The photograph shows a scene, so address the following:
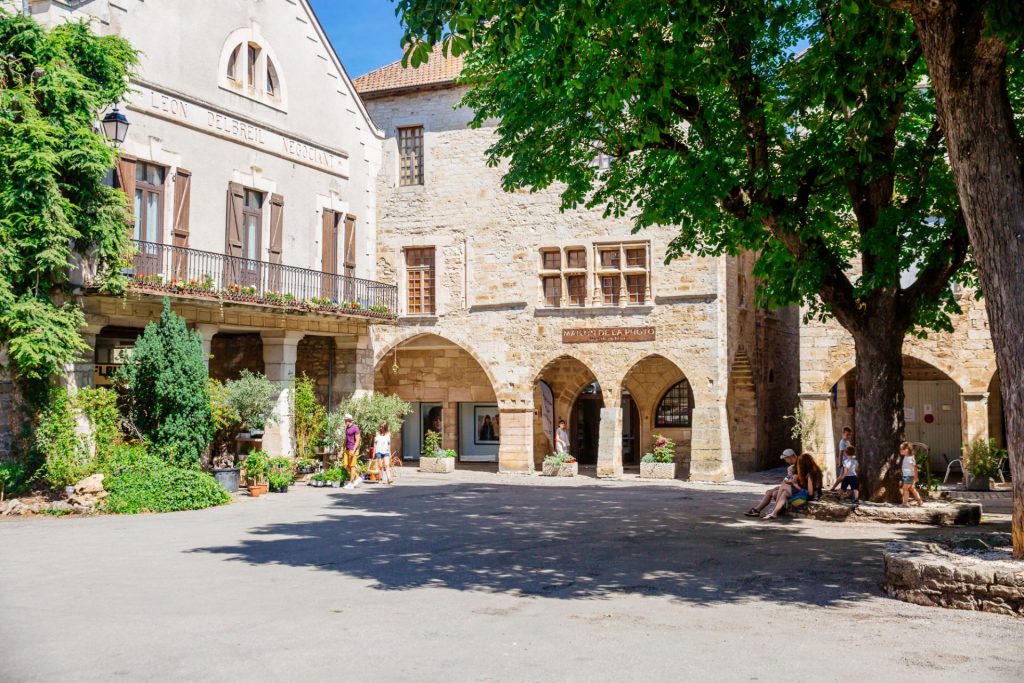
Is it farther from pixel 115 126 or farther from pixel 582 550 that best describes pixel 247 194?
pixel 582 550

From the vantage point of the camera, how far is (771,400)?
27.3m

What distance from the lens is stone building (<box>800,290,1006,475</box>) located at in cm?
2080

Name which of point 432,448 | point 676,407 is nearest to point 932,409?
point 676,407

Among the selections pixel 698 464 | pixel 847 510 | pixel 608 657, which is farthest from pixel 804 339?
pixel 608 657

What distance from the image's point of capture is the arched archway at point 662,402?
25.9 meters

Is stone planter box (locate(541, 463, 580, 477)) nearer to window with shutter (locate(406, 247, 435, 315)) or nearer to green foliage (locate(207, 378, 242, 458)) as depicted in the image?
window with shutter (locate(406, 247, 435, 315))

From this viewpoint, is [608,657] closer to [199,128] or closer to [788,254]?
[788,254]

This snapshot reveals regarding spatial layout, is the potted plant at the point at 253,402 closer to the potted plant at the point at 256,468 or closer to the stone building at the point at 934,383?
the potted plant at the point at 256,468

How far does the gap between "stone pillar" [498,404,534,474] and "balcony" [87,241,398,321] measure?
4069 millimetres

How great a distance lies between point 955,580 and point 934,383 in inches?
715

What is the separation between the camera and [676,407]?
2620cm

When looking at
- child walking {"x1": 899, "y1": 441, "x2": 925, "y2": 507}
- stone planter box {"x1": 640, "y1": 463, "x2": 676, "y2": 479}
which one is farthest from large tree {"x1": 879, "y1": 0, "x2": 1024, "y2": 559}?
stone planter box {"x1": 640, "y1": 463, "x2": 676, "y2": 479}

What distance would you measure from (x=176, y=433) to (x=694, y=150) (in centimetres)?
1012

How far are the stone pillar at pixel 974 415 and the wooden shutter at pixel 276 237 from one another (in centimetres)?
1531
